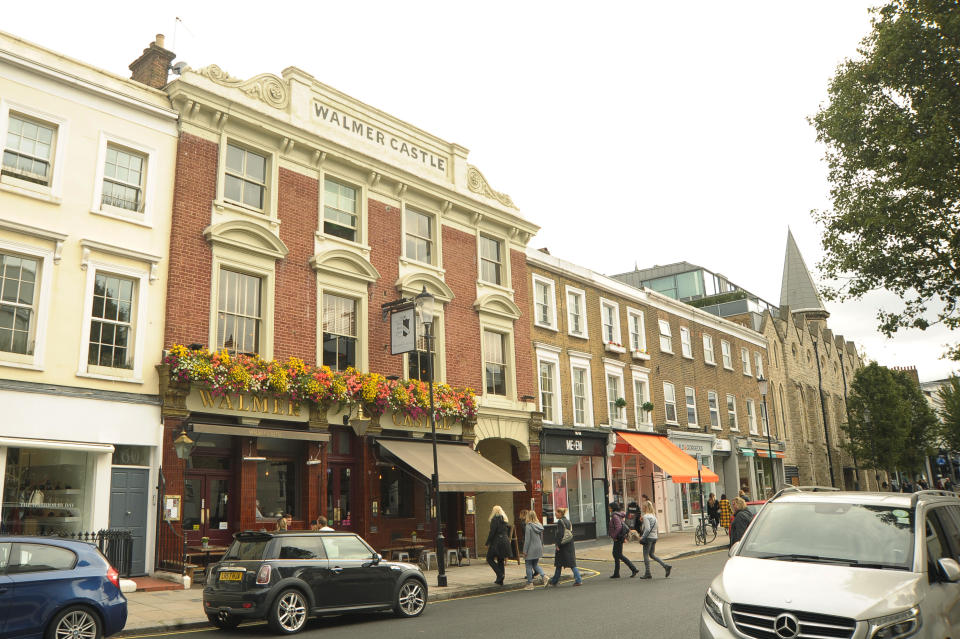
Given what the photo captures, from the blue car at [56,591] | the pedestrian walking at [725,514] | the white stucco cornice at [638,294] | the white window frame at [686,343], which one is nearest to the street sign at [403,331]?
the white stucco cornice at [638,294]

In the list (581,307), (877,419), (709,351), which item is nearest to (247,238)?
(581,307)

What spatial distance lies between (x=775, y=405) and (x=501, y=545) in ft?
104

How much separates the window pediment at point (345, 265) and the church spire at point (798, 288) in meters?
45.9

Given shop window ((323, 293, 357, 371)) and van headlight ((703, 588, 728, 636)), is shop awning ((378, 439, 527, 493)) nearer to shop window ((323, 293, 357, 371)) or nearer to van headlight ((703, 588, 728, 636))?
shop window ((323, 293, 357, 371))

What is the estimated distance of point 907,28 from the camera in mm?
16938

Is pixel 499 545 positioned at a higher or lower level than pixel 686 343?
lower

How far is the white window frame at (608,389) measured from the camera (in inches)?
1133

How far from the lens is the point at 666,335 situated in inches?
1321

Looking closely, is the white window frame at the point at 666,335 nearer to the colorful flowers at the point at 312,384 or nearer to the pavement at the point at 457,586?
the pavement at the point at 457,586

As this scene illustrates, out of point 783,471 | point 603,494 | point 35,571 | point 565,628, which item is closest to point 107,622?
point 35,571

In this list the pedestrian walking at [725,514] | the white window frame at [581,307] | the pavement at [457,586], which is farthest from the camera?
the pedestrian walking at [725,514]

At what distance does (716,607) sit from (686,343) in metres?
30.2

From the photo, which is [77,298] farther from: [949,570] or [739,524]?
[949,570]

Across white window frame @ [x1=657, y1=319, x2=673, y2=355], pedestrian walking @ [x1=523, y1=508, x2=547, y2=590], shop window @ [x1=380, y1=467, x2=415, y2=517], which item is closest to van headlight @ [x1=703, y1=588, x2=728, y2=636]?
pedestrian walking @ [x1=523, y1=508, x2=547, y2=590]
